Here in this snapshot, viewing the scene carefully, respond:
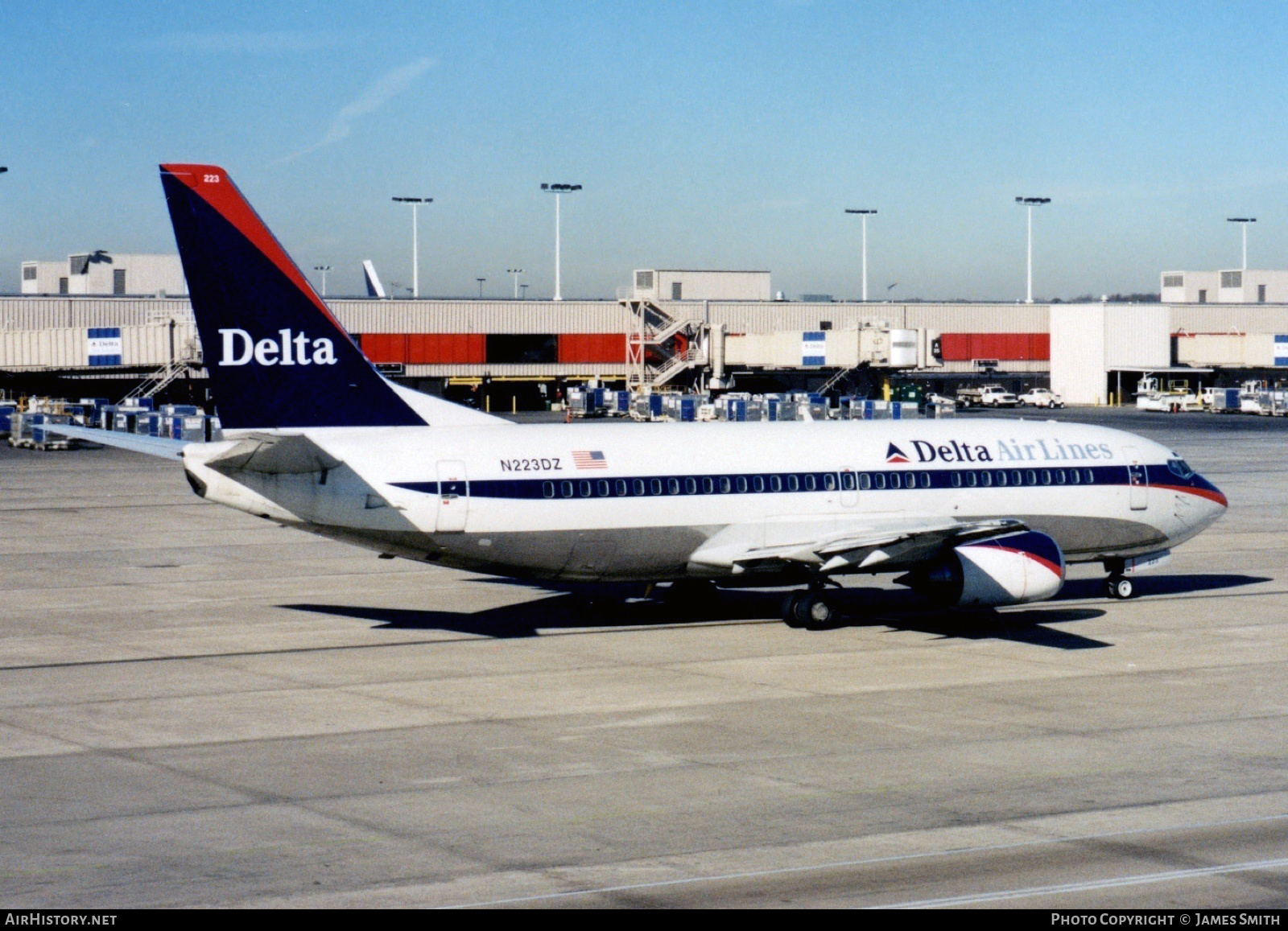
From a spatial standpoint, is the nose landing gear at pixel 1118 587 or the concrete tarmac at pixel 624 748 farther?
the nose landing gear at pixel 1118 587

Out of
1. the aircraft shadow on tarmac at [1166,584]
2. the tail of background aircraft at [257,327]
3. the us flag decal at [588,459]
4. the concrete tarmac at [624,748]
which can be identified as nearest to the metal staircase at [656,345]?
the aircraft shadow on tarmac at [1166,584]

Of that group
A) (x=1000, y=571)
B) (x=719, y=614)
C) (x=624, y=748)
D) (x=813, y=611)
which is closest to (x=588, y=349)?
(x=719, y=614)

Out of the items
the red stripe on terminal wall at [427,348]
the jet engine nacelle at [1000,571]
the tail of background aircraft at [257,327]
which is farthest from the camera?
the red stripe on terminal wall at [427,348]

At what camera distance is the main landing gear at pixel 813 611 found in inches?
1355

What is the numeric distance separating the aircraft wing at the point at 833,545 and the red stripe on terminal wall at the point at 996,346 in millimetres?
116765

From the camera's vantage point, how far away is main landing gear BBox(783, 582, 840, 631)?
3441 cm

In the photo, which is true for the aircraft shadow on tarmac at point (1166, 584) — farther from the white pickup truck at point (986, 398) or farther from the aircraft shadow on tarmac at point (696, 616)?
the white pickup truck at point (986, 398)

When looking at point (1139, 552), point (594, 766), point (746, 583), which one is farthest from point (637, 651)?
point (1139, 552)

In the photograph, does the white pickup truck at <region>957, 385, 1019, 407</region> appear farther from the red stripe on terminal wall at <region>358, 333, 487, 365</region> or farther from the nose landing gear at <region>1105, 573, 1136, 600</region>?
the nose landing gear at <region>1105, 573, 1136, 600</region>

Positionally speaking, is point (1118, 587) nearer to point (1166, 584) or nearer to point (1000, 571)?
point (1166, 584)

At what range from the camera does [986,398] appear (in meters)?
141

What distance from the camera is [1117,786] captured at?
70.3ft

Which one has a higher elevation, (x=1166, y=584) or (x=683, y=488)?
(x=683, y=488)

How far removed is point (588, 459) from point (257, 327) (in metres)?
7.19
